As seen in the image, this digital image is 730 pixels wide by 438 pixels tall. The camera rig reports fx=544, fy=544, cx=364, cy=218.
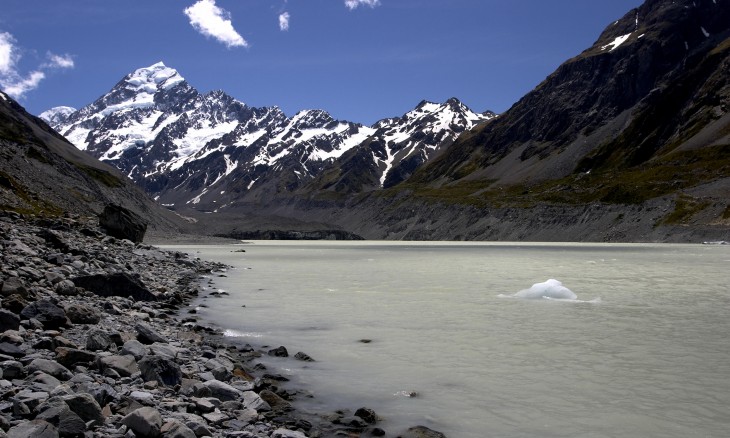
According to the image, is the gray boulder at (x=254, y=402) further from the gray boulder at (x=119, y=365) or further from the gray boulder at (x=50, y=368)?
the gray boulder at (x=50, y=368)

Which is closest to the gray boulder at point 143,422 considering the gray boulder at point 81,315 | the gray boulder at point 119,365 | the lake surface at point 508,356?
the gray boulder at point 119,365

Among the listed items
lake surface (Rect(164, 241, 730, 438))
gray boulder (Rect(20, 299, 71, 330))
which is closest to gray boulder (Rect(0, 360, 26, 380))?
gray boulder (Rect(20, 299, 71, 330))

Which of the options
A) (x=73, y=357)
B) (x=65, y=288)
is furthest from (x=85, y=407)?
(x=65, y=288)

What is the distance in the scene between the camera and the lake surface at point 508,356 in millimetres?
11766

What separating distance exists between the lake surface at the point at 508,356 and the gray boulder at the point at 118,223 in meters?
39.0

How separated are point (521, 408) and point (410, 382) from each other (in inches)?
127

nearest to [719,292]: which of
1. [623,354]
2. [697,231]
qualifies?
[623,354]

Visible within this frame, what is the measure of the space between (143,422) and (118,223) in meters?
64.7

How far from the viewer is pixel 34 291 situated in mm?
17328

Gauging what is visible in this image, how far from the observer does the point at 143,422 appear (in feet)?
28.4

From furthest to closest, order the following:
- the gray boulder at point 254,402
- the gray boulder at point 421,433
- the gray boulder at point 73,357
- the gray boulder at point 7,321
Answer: the gray boulder at point 7,321 → the gray boulder at point 254,402 → the gray boulder at point 73,357 → the gray boulder at point 421,433

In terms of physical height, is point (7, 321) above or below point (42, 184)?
below

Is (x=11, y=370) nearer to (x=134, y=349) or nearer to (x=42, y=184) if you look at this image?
(x=134, y=349)

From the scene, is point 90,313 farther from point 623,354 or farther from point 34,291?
point 623,354
